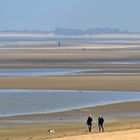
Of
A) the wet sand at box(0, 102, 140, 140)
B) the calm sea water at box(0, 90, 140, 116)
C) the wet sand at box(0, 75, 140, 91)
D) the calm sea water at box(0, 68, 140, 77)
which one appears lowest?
the wet sand at box(0, 102, 140, 140)

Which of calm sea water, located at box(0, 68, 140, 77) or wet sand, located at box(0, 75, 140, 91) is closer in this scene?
wet sand, located at box(0, 75, 140, 91)

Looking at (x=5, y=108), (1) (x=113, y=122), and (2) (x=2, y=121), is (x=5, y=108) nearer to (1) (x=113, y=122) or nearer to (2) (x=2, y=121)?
(2) (x=2, y=121)

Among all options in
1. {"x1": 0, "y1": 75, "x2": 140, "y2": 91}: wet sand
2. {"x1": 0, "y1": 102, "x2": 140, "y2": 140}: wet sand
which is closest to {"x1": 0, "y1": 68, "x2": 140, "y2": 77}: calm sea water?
{"x1": 0, "y1": 75, "x2": 140, "y2": 91}: wet sand

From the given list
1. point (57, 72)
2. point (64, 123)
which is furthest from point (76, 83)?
point (64, 123)

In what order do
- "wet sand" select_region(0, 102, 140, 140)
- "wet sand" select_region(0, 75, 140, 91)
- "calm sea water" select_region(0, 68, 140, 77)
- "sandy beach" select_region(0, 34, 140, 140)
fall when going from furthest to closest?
"calm sea water" select_region(0, 68, 140, 77), "wet sand" select_region(0, 75, 140, 91), "wet sand" select_region(0, 102, 140, 140), "sandy beach" select_region(0, 34, 140, 140)

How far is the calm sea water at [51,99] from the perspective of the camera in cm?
3195

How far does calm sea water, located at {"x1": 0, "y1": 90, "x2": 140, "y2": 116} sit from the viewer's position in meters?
32.0

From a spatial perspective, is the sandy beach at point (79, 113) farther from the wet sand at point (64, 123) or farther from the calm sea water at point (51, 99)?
the calm sea water at point (51, 99)

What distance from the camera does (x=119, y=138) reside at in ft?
66.5

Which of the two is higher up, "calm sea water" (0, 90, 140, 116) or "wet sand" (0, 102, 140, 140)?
"calm sea water" (0, 90, 140, 116)

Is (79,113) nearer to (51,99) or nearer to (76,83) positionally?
(51,99)

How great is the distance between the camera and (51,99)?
35312 mm

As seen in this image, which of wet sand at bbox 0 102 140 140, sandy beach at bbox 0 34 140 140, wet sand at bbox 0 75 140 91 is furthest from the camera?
wet sand at bbox 0 75 140 91

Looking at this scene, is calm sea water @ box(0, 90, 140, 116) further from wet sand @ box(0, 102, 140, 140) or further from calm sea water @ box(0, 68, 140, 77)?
calm sea water @ box(0, 68, 140, 77)
